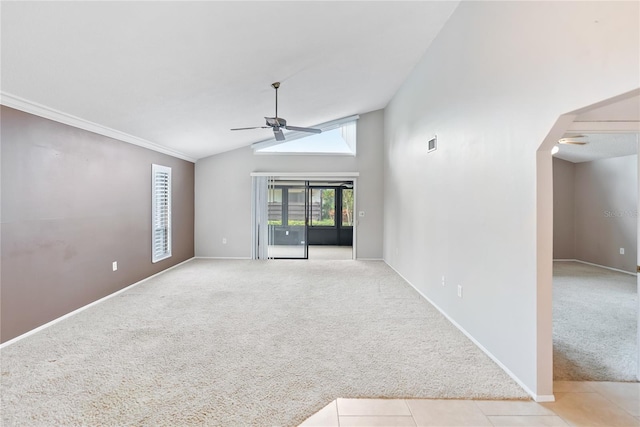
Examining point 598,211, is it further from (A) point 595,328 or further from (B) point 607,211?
(A) point 595,328

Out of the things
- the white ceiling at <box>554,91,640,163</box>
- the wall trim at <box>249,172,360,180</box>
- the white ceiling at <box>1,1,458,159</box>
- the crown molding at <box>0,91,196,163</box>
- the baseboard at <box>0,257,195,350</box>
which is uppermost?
the white ceiling at <box>1,1,458,159</box>

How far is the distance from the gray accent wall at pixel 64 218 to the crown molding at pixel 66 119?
0.06m

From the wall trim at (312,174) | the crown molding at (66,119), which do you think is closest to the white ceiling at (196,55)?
the crown molding at (66,119)

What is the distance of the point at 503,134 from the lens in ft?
8.27

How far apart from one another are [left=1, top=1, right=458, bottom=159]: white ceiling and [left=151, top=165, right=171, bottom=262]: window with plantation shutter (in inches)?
30.1

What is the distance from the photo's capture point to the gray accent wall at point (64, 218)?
9.70ft

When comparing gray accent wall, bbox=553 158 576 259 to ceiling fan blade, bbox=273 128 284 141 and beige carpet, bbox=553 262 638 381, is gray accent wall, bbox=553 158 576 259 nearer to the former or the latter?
beige carpet, bbox=553 262 638 381

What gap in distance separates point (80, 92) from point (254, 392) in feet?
10.5

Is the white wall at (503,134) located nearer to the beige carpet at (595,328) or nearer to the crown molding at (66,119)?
the beige carpet at (595,328)

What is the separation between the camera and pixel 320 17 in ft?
9.72

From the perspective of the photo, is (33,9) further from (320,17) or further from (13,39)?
(320,17)

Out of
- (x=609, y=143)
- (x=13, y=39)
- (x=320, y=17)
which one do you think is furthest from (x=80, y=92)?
(x=609, y=143)

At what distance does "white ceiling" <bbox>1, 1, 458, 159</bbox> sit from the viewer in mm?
2287

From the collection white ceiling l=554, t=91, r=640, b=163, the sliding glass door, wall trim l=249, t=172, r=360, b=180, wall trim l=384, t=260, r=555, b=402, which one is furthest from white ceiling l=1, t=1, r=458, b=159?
wall trim l=384, t=260, r=555, b=402
